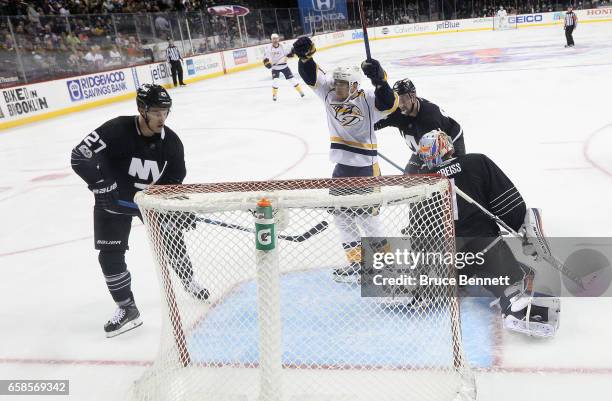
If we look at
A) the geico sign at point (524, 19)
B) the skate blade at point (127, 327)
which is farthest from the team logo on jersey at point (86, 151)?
the geico sign at point (524, 19)

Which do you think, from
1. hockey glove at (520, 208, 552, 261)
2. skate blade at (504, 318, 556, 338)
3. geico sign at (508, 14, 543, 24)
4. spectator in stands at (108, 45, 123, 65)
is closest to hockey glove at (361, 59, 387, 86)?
hockey glove at (520, 208, 552, 261)

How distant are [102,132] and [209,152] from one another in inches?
142

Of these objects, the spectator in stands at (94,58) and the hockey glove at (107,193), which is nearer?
the hockey glove at (107,193)

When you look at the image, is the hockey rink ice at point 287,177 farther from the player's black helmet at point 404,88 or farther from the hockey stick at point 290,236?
the player's black helmet at point 404,88

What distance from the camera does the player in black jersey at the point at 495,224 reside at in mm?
2027

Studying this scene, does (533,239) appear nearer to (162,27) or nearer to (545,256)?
(545,256)

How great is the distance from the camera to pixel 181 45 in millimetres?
13539

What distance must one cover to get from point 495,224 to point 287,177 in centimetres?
256

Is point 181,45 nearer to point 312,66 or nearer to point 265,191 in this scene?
point 312,66

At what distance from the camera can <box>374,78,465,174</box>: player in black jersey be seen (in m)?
2.68

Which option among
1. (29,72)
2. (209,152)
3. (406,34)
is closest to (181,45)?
(29,72)

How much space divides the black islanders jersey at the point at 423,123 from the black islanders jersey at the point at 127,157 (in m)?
1.17

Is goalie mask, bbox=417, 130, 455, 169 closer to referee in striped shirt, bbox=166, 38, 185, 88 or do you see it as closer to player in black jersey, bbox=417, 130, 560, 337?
player in black jersey, bbox=417, 130, 560, 337

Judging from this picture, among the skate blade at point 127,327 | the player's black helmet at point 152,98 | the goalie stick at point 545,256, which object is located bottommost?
the skate blade at point 127,327
